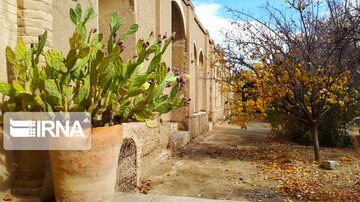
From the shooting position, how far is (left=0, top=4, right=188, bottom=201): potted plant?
11.0 ft

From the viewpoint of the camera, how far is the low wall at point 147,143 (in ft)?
19.2

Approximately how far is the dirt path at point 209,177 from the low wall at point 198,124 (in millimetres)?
1945

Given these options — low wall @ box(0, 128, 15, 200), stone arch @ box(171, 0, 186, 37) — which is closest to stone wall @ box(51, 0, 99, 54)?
low wall @ box(0, 128, 15, 200)

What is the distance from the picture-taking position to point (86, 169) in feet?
11.1

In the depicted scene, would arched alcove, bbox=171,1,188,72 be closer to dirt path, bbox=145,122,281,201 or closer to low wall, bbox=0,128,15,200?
dirt path, bbox=145,122,281,201

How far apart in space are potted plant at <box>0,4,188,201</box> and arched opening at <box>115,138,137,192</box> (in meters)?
1.50

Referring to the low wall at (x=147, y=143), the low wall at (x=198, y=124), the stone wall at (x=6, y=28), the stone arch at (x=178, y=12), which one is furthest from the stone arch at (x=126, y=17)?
the low wall at (x=198, y=124)

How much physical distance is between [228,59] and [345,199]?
463 cm

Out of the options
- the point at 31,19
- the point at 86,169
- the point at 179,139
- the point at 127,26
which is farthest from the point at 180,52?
the point at 86,169

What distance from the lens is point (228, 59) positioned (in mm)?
9047

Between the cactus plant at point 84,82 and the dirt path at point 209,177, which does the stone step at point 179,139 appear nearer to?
the dirt path at point 209,177

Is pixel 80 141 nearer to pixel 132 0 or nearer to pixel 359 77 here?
pixel 132 0

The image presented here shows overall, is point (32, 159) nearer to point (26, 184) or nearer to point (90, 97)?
point (26, 184)

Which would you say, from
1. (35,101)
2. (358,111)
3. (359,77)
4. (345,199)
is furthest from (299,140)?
(35,101)
